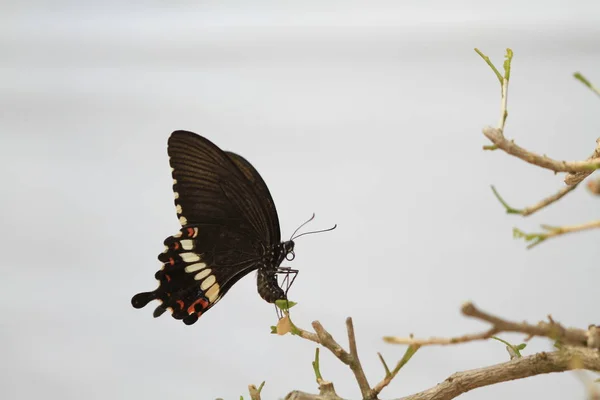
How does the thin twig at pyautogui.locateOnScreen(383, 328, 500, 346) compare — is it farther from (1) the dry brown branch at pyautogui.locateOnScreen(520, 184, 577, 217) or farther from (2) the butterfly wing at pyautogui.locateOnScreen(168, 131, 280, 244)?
(2) the butterfly wing at pyautogui.locateOnScreen(168, 131, 280, 244)

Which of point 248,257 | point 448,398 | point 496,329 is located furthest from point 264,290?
point 496,329

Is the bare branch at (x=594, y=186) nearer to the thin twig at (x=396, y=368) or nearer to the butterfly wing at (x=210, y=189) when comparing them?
the thin twig at (x=396, y=368)

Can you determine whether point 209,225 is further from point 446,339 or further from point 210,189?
point 446,339

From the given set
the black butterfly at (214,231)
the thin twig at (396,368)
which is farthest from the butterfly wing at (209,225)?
the thin twig at (396,368)

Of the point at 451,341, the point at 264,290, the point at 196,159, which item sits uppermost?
the point at 196,159

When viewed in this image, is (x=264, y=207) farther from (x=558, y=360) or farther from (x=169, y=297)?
(x=558, y=360)

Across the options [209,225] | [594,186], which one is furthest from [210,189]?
[594,186]
